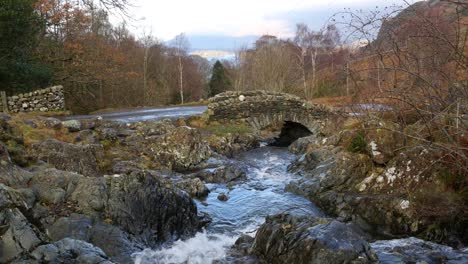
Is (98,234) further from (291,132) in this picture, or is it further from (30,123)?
(291,132)

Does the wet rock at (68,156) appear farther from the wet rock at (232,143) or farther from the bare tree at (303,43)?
the bare tree at (303,43)

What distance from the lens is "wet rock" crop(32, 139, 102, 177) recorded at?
33.2ft

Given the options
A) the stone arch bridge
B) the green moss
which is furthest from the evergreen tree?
the green moss

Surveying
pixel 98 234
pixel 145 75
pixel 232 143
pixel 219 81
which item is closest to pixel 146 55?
pixel 145 75

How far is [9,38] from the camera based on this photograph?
19.2 meters

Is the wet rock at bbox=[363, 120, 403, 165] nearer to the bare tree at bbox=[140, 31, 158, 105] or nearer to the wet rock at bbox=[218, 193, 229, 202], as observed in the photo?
the wet rock at bbox=[218, 193, 229, 202]

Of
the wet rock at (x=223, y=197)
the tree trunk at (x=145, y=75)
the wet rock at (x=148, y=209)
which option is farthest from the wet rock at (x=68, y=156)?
the tree trunk at (x=145, y=75)

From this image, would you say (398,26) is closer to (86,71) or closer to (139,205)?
(139,205)

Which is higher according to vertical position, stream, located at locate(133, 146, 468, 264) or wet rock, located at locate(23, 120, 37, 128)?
wet rock, located at locate(23, 120, 37, 128)

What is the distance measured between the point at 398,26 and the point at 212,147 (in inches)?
421

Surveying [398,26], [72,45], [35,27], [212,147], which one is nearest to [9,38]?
[35,27]

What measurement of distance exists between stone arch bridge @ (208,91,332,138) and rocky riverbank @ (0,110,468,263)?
603cm

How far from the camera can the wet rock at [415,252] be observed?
21.7 ft

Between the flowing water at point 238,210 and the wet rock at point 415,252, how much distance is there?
237cm
